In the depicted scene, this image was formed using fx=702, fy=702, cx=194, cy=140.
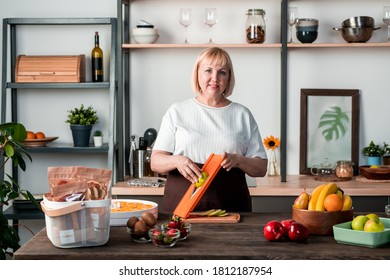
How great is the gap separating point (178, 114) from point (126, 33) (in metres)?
1.72

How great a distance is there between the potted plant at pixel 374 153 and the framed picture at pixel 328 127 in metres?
0.08

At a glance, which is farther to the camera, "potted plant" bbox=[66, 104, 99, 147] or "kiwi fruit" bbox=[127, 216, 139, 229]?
"potted plant" bbox=[66, 104, 99, 147]

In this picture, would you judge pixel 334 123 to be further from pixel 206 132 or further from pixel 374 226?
pixel 374 226

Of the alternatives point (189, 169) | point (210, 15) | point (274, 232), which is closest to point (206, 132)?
point (189, 169)

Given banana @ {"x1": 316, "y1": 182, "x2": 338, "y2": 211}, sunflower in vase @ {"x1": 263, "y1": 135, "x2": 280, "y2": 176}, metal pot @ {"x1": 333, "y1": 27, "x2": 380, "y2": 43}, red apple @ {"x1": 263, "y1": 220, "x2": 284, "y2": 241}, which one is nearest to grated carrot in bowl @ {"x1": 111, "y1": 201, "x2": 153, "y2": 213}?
red apple @ {"x1": 263, "y1": 220, "x2": 284, "y2": 241}

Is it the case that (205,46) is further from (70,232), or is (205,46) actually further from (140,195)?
(70,232)

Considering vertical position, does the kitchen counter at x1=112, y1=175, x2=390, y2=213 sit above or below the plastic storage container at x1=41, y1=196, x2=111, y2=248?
below

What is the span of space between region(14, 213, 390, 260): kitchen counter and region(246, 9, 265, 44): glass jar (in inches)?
92.0

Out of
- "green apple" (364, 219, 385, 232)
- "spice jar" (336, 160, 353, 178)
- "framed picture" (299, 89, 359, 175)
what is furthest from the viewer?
"framed picture" (299, 89, 359, 175)

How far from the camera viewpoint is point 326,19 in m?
5.04

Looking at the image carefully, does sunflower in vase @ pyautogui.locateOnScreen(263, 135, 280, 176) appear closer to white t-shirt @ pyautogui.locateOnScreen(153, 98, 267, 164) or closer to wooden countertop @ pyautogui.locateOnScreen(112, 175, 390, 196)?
wooden countertop @ pyautogui.locateOnScreen(112, 175, 390, 196)

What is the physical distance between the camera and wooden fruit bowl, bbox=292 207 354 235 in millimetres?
2760

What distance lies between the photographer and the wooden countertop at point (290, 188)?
4.50m
